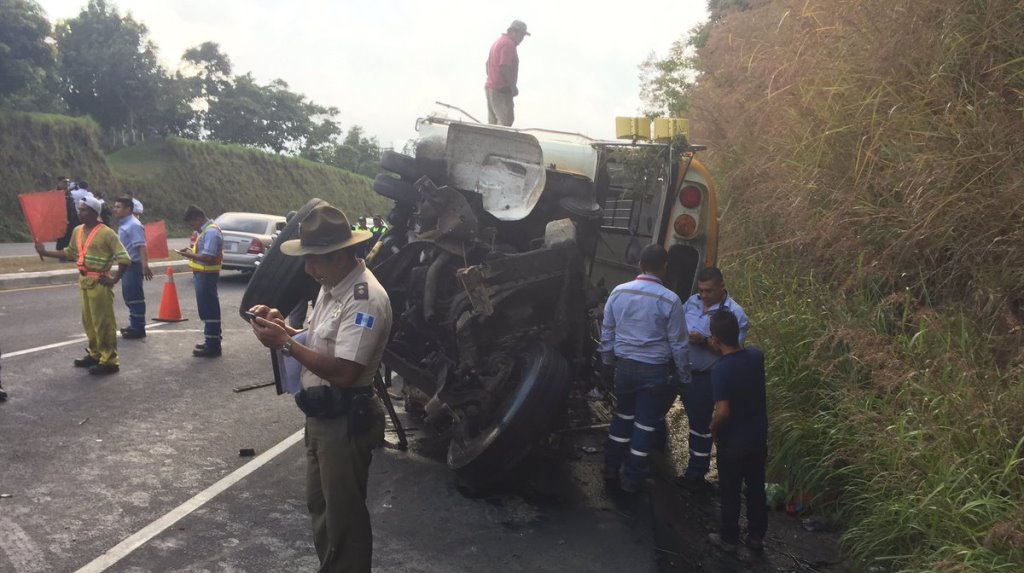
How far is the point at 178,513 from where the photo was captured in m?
4.55

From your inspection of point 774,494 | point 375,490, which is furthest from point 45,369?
point 774,494

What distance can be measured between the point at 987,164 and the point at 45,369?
8077 millimetres

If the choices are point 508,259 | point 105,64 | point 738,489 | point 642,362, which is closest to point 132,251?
point 508,259

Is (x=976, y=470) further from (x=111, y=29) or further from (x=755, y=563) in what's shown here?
(x=111, y=29)

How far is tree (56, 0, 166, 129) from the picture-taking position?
4034 centimetres

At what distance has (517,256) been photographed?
214 inches

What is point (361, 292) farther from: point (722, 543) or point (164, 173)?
point (164, 173)

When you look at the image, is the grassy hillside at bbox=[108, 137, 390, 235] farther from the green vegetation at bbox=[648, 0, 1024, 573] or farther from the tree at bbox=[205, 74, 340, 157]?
the green vegetation at bbox=[648, 0, 1024, 573]

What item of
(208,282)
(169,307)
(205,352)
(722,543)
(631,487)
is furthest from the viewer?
(169,307)

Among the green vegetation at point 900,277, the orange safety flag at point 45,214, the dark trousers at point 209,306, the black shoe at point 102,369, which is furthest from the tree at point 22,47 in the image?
the green vegetation at point 900,277

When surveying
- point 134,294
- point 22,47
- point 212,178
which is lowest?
point 134,294

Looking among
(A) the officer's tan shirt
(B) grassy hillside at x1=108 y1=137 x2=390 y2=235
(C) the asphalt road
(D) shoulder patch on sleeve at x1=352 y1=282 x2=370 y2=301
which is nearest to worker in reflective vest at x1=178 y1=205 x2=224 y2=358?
(C) the asphalt road

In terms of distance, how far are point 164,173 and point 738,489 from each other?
41.3 m

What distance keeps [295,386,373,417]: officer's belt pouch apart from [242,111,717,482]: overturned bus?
1489 mm
